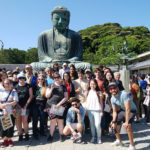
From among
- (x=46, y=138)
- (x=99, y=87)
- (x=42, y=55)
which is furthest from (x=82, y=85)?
(x=42, y=55)

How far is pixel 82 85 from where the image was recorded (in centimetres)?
449

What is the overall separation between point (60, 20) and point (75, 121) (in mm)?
6018

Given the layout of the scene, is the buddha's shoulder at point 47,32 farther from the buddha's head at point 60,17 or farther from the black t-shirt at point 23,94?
the black t-shirt at point 23,94

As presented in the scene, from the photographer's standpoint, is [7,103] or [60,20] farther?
[60,20]

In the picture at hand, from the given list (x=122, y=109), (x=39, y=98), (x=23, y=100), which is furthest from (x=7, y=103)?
A: (x=122, y=109)

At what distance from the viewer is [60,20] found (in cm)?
879

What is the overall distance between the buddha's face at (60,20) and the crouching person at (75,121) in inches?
228

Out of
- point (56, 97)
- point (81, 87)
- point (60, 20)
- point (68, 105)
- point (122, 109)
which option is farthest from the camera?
point (60, 20)

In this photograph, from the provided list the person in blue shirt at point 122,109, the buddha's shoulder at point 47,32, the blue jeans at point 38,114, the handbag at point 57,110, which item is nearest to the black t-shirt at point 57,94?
the handbag at point 57,110

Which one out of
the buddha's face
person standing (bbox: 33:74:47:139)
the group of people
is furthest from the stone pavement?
the buddha's face

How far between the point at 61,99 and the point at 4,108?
119 cm

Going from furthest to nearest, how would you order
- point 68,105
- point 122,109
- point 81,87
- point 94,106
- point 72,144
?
point 81,87 → point 68,105 → point 94,106 → point 72,144 → point 122,109

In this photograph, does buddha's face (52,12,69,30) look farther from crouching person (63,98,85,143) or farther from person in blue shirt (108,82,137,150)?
person in blue shirt (108,82,137,150)

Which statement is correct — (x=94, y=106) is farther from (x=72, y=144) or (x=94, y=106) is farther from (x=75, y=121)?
(x=72, y=144)
